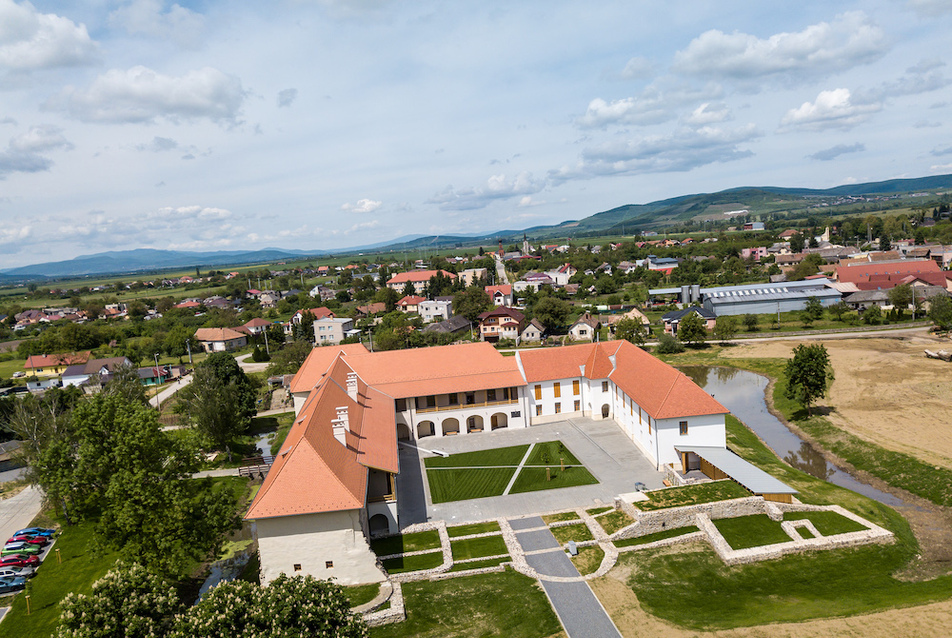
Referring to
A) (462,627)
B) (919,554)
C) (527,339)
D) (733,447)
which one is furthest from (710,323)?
(462,627)

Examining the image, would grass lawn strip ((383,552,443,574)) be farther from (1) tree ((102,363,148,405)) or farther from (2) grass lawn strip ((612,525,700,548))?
(1) tree ((102,363,148,405))

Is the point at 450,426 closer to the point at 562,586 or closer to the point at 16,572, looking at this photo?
the point at 562,586

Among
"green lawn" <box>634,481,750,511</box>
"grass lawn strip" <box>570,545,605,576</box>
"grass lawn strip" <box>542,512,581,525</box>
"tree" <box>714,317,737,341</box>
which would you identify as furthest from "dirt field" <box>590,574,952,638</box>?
"tree" <box>714,317,737,341</box>

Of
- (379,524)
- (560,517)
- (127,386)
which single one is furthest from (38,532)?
(560,517)

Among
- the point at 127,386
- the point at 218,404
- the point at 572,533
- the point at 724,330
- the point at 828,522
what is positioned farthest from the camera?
the point at 724,330

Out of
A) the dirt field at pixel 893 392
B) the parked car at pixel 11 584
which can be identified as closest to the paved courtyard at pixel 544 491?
the dirt field at pixel 893 392

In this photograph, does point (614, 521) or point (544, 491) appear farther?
point (544, 491)

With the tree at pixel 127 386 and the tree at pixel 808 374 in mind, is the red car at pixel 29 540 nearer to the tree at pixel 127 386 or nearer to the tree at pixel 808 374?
the tree at pixel 127 386
